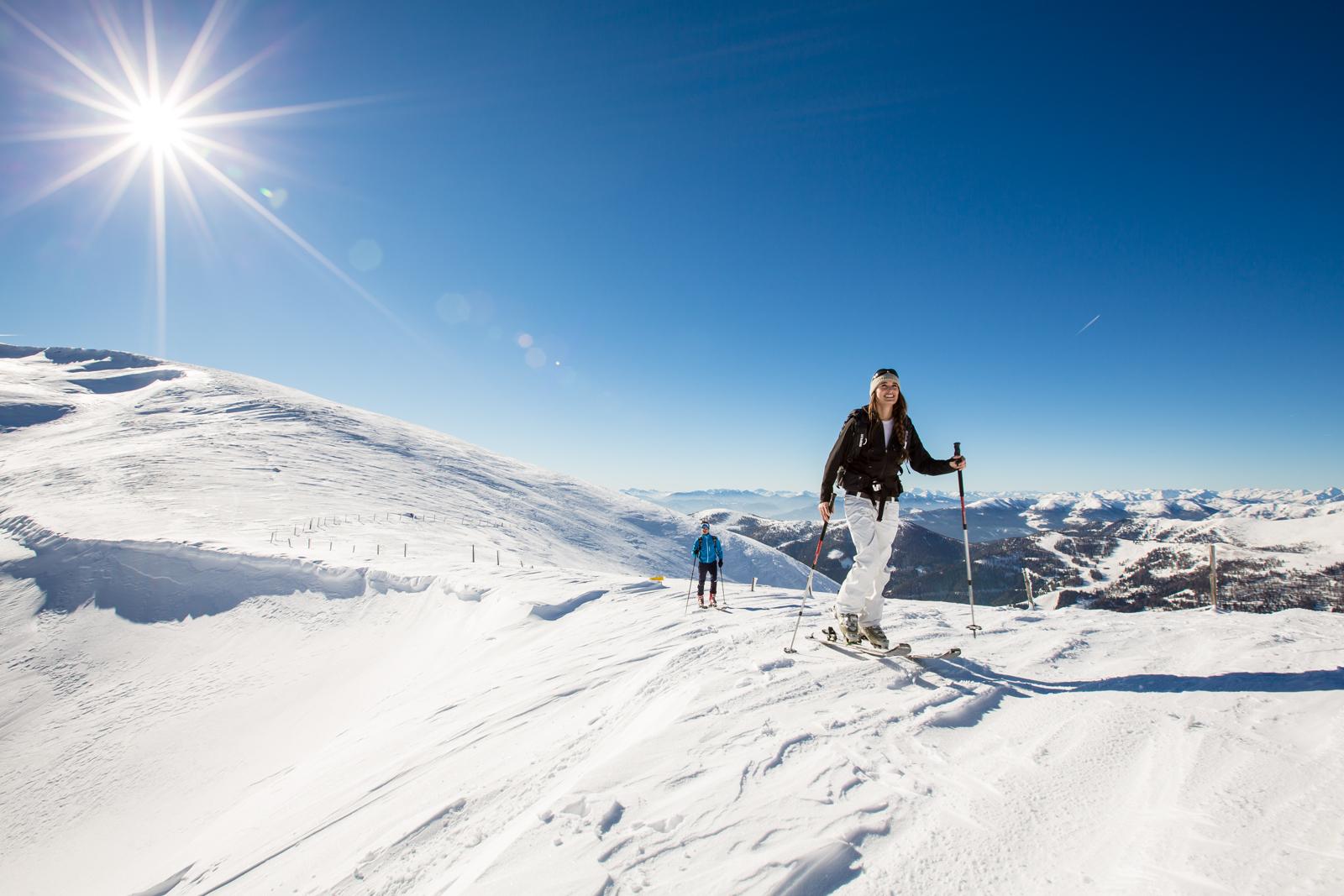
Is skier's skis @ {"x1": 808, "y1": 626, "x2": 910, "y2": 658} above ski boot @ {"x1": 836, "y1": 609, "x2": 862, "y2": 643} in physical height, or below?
below

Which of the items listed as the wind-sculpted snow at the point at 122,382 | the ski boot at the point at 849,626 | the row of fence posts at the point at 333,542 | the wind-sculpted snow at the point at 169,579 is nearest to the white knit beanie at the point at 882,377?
the ski boot at the point at 849,626

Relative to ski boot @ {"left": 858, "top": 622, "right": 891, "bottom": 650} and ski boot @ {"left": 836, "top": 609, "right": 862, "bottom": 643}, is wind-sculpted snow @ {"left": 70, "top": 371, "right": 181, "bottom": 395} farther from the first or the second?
ski boot @ {"left": 858, "top": 622, "right": 891, "bottom": 650}

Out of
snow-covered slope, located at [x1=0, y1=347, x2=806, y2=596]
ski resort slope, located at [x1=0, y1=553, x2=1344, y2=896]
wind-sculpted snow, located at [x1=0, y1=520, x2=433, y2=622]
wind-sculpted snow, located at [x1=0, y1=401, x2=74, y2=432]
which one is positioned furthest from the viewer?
wind-sculpted snow, located at [x1=0, y1=401, x2=74, y2=432]

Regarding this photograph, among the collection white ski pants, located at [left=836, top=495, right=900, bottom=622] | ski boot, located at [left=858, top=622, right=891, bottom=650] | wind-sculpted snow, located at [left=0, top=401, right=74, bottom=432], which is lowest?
ski boot, located at [left=858, top=622, right=891, bottom=650]

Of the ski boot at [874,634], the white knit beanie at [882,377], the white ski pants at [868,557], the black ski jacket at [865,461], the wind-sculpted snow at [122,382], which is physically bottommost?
the ski boot at [874,634]

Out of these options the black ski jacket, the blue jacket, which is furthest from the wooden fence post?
the blue jacket

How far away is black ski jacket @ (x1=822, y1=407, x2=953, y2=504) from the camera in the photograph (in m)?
5.48

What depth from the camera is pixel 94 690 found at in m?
14.8

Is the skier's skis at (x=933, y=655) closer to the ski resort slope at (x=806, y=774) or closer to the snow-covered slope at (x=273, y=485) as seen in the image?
the ski resort slope at (x=806, y=774)

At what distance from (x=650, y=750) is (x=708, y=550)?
366 inches

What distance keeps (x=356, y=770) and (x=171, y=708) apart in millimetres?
12557

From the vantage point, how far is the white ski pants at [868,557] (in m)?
5.41

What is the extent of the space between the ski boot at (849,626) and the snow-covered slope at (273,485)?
54.5 feet

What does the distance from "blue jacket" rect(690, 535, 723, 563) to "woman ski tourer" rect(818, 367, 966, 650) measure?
6795 mm
